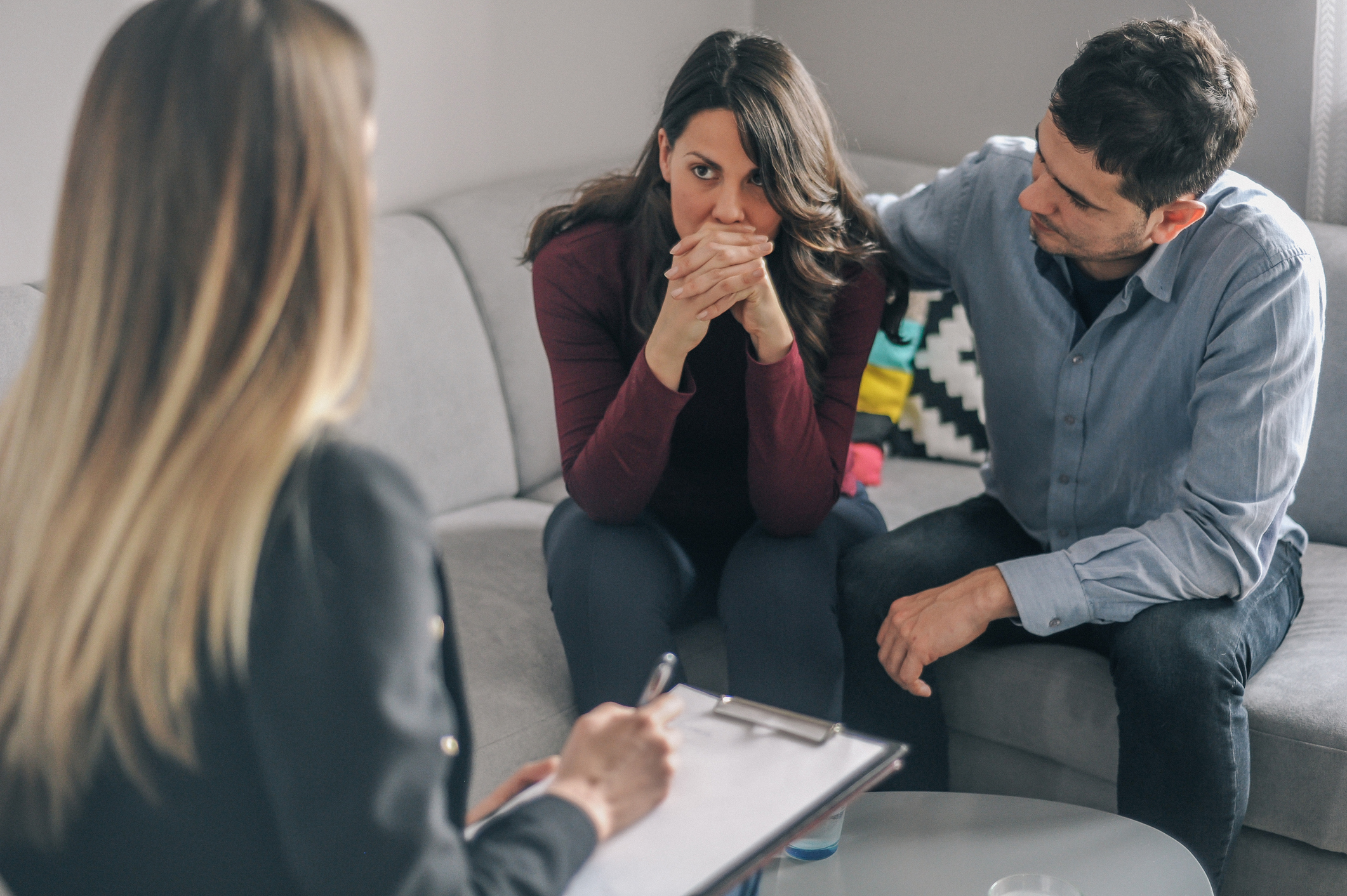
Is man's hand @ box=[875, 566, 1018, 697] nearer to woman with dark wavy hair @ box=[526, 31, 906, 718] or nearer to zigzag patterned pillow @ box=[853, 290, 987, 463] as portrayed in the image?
woman with dark wavy hair @ box=[526, 31, 906, 718]

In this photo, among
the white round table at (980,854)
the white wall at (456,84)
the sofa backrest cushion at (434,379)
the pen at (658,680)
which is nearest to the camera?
the pen at (658,680)

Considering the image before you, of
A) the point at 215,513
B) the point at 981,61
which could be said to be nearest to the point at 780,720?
the point at 215,513

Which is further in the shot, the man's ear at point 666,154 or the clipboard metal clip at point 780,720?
the man's ear at point 666,154

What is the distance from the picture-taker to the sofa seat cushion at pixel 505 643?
1.38 metres

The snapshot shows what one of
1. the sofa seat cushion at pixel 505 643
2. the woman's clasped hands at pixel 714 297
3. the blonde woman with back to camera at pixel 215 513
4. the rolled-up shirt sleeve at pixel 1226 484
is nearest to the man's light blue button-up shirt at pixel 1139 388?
the rolled-up shirt sleeve at pixel 1226 484

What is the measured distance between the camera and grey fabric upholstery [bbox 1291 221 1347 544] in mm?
1681

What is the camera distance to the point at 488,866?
0.66 metres

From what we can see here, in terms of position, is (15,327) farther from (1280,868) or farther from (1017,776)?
(1280,868)

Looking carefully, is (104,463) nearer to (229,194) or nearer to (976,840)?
(229,194)

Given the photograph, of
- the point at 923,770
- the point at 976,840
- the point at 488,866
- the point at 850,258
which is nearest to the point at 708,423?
the point at 850,258

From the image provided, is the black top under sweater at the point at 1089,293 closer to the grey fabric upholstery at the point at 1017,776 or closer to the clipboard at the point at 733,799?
the grey fabric upholstery at the point at 1017,776

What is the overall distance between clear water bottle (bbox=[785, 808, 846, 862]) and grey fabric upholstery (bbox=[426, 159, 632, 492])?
1.02 meters

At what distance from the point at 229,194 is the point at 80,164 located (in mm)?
82

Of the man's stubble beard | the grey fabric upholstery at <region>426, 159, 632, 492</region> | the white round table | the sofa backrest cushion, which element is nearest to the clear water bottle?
the white round table
